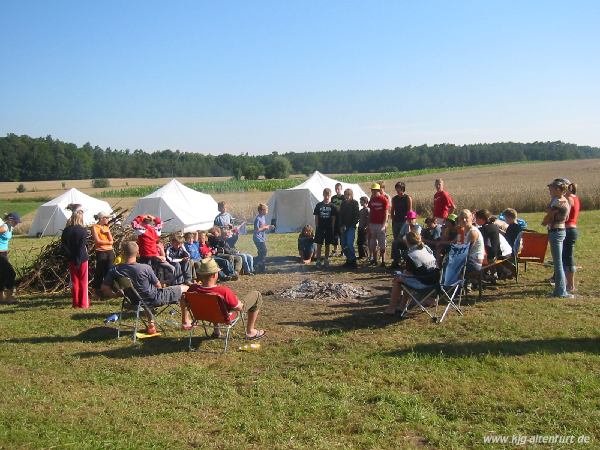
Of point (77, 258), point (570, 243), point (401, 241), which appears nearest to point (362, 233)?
point (401, 241)

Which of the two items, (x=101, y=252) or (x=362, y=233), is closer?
(x=101, y=252)

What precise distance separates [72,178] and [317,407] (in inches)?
2864

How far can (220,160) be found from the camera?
68.1m

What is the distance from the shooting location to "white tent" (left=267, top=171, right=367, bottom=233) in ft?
63.5

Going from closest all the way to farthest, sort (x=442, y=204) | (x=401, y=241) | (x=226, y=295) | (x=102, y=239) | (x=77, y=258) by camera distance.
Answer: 1. (x=226, y=295)
2. (x=77, y=258)
3. (x=102, y=239)
4. (x=401, y=241)
5. (x=442, y=204)

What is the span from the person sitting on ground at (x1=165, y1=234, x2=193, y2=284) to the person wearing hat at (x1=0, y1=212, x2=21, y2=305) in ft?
7.98

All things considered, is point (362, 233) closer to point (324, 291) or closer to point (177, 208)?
point (324, 291)

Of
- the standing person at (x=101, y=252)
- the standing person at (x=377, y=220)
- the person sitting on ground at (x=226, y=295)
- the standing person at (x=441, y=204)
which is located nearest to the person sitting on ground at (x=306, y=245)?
the standing person at (x=377, y=220)

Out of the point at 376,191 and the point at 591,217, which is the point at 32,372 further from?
the point at 591,217

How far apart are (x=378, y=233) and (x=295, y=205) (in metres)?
8.44

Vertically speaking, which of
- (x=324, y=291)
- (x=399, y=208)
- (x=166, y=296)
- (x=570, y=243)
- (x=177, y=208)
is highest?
(x=399, y=208)

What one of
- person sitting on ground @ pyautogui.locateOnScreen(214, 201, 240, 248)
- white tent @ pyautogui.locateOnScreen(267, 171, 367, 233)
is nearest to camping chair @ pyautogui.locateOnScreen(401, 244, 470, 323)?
person sitting on ground @ pyautogui.locateOnScreen(214, 201, 240, 248)

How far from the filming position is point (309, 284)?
888 cm

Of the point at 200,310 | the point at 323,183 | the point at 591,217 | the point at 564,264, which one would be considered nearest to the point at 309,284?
the point at 200,310
